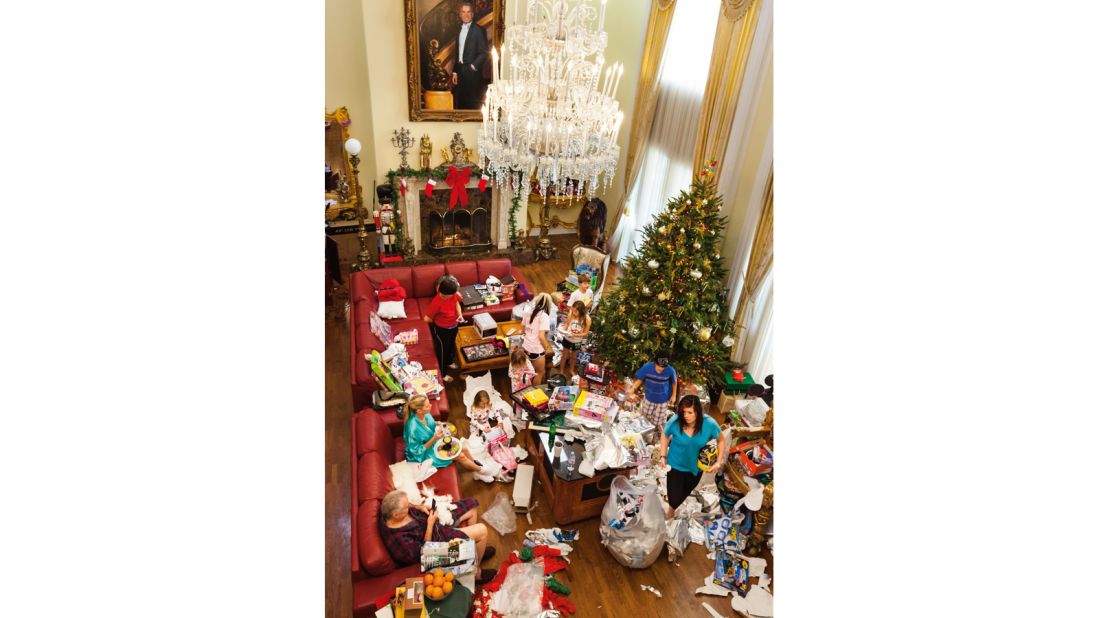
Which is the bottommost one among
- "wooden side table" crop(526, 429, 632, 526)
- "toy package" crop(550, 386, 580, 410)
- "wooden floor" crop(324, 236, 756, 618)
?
"wooden floor" crop(324, 236, 756, 618)

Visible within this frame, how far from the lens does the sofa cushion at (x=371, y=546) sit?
333cm

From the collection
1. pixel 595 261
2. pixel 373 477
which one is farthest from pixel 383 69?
pixel 373 477

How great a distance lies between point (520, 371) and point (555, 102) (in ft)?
8.37

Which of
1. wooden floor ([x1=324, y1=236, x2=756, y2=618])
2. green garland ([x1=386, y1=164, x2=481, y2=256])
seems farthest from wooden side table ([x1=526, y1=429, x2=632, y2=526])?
green garland ([x1=386, y1=164, x2=481, y2=256])

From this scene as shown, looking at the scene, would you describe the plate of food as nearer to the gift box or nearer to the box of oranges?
the box of oranges

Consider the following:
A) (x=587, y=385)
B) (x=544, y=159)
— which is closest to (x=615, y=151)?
(x=544, y=159)

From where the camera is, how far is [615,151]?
4781mm

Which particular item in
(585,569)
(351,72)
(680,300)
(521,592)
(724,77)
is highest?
(724,77)

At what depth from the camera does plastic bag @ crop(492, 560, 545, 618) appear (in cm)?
353

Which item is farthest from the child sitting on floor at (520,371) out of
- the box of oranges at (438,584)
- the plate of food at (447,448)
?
the box of oranges at (438,584)

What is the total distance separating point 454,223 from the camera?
883 cm

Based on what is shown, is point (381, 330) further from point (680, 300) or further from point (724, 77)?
point (724, 77)

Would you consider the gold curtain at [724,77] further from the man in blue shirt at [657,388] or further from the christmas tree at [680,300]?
the man in blue shirt at [657,388]

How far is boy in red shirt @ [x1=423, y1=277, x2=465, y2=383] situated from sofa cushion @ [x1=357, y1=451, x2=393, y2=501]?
1827 mm
